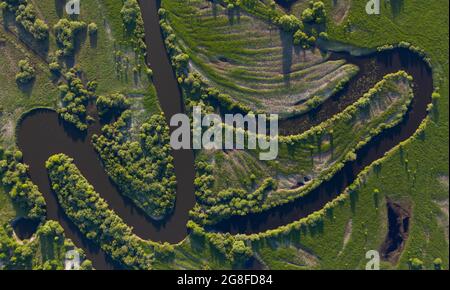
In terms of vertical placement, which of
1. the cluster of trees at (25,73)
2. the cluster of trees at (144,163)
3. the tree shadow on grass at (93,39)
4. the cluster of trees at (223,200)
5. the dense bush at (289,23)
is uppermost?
the dense bush at (289,23)

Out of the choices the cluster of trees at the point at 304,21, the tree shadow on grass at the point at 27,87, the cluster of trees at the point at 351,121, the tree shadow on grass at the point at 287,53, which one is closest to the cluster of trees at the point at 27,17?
the tree shadow on grass at the point at 27,87

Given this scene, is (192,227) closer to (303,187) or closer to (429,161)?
(303,187)

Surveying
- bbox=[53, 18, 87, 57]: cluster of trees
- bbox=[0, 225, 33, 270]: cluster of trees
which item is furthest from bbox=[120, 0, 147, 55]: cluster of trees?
bbox=[0, 225, 33, 270]: cluster of trees

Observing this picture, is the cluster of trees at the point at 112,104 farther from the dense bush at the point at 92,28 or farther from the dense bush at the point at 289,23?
the dense bush at the point at 289,23

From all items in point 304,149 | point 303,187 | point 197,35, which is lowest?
point 303,187
